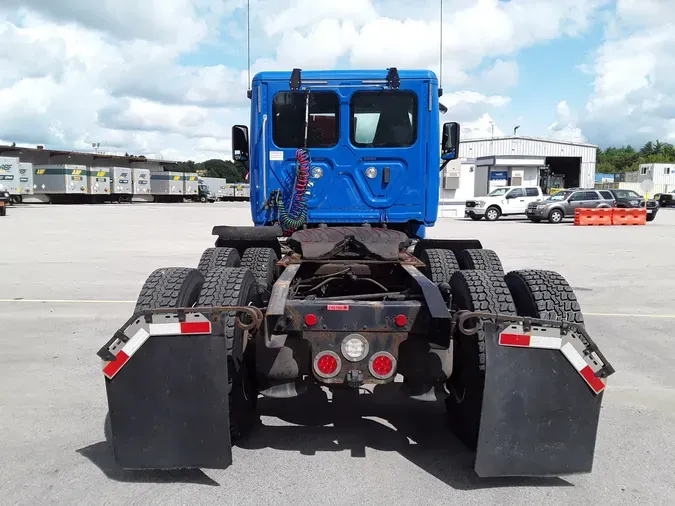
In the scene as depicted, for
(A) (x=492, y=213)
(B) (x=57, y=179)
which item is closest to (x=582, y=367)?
(A) (x=492, y=213)

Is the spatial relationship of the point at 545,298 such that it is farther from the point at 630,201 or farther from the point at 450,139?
the point at 630,201

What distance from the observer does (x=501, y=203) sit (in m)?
29.5

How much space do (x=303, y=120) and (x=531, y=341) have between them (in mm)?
3837

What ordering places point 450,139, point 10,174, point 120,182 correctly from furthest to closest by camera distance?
point 120,182
point 10,174
point 450,139

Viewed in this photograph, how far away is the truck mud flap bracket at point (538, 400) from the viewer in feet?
10.0

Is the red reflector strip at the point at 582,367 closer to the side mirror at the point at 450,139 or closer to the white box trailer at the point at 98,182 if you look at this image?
the side mirror at the point at 450,139

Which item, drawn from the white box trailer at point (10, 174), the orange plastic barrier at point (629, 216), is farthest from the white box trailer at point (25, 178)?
the orange plastic barrier at point (629, 216)

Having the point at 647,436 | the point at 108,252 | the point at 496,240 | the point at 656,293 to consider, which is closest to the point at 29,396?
the point at 647,436

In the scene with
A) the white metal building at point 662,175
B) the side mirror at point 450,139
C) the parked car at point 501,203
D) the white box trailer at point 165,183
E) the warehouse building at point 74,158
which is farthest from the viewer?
the white metal building at point 662,175

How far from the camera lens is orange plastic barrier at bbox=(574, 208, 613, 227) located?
84.1ft

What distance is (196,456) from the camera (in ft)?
10.5

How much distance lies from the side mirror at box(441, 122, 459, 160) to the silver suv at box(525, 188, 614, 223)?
73.2 ft

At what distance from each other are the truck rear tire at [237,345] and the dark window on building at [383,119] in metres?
2.70

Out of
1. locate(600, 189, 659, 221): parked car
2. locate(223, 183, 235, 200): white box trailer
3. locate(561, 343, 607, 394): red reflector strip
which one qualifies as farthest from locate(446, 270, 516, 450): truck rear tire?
locate(223, 183, 235, 200): white box trailer
